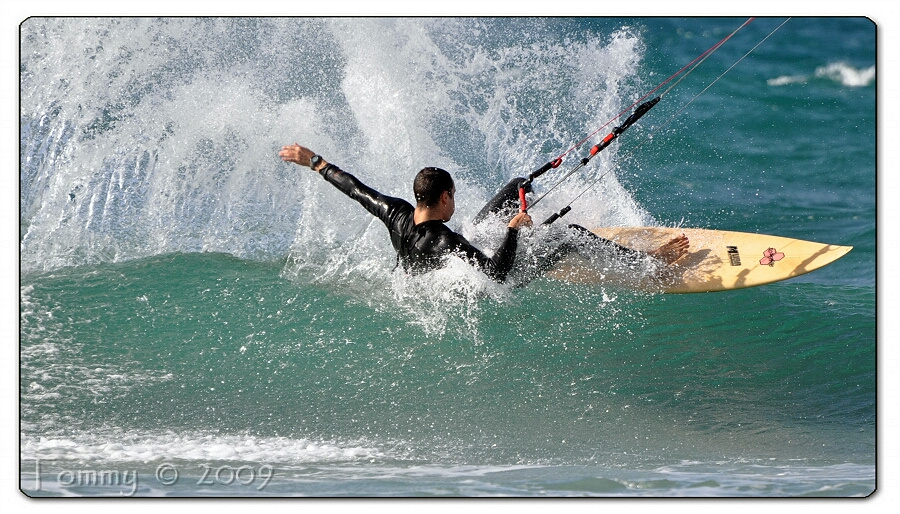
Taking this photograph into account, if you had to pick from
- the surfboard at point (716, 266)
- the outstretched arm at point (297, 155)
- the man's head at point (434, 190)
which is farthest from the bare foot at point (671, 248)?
the outstretched arm at point (297, 155)

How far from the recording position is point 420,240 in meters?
4.16

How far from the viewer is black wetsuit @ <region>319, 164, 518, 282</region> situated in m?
4.05

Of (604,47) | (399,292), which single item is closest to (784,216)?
(604,47)

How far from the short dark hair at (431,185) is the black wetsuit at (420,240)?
11 cm

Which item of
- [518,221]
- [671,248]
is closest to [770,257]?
[671,248]

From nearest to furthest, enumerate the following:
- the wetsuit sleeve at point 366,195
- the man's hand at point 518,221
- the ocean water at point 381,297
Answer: the ocean water at point 381,297
the man's hand at point 518,221
the wetsuit sleeve at point 366,195

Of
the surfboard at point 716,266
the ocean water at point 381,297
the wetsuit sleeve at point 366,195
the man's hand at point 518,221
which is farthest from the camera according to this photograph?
the surfboard at point 716,266

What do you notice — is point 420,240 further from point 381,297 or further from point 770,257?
point 770,257

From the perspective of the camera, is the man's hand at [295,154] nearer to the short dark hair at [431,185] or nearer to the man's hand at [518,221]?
the short dark hair at [431,185]

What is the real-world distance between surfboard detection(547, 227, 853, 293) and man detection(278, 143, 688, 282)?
0.51 m

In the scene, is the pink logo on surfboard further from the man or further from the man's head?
the man's head

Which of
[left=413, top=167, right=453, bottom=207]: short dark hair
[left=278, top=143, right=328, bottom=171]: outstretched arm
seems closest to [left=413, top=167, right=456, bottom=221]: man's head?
[left=413, top=167, right=453, bottom=207]: short dark hair

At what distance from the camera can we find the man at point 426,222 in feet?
13.3

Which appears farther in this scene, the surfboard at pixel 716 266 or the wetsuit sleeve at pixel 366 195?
the surfboard at pixel 716 266
